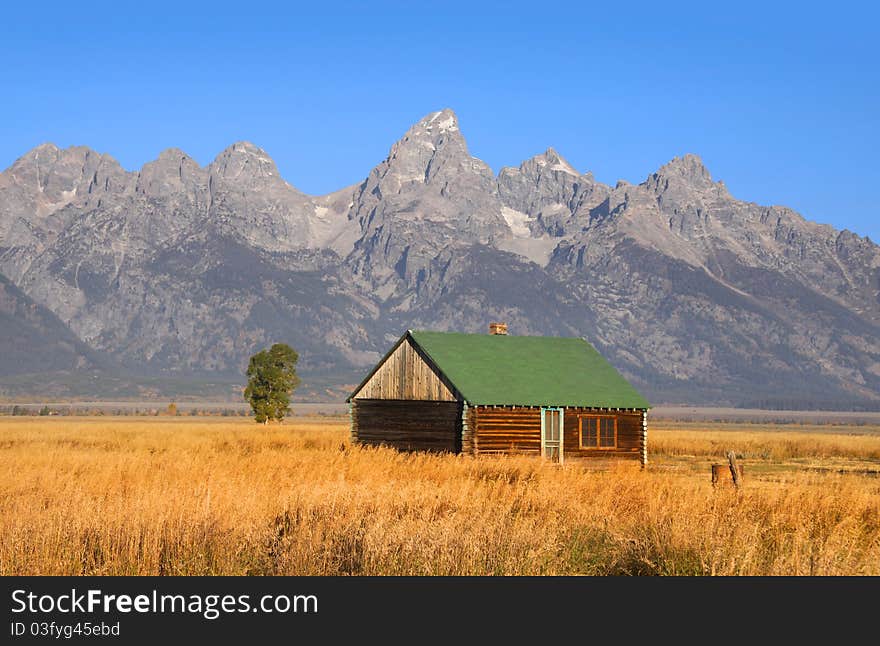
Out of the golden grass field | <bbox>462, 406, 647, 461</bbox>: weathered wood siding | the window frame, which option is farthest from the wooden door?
the golden grass field

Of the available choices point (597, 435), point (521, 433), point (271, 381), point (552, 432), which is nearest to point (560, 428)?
point (552, 432)

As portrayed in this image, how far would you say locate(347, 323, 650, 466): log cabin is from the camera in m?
46.7

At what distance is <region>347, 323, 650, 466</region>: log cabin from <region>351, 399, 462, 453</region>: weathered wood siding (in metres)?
0.04

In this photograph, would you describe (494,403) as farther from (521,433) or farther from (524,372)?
(524,372)

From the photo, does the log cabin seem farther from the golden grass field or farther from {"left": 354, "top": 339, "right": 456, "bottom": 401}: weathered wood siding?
the golden grass field

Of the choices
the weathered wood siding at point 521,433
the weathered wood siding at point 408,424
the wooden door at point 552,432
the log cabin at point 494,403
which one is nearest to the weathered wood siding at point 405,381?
the log cabin at point 494,403

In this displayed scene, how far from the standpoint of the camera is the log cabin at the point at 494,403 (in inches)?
1837

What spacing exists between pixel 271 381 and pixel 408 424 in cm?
5647

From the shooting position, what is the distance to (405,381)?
1957 inches

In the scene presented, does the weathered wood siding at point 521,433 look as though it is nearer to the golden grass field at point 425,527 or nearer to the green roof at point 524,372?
the green roof at point 524,372
